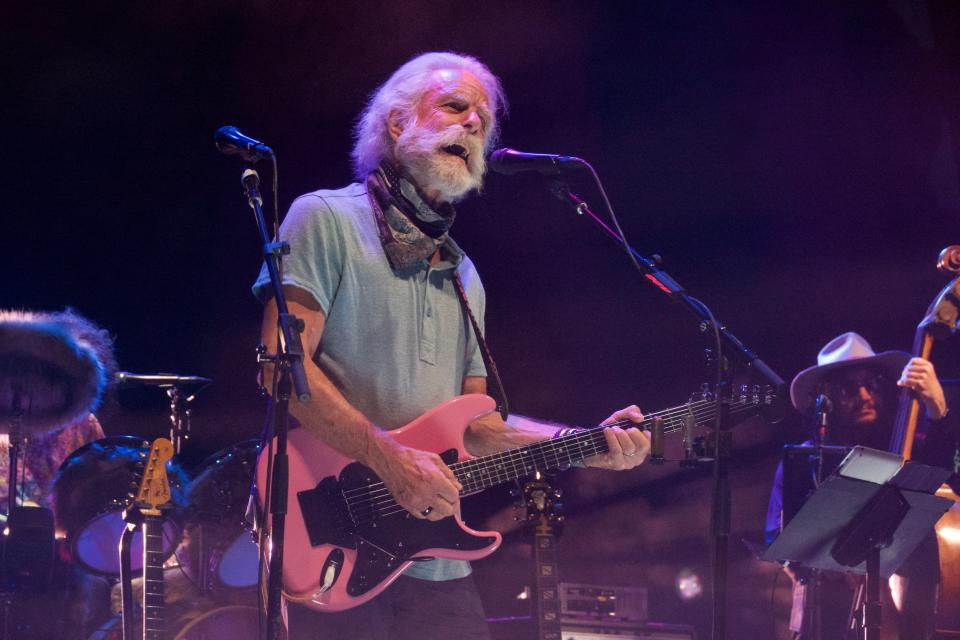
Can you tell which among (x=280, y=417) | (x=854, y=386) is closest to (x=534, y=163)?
(x=280, y=417)

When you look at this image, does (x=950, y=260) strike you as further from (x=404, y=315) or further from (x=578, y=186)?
(x=404, y=315)

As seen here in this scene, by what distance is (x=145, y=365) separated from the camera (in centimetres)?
614

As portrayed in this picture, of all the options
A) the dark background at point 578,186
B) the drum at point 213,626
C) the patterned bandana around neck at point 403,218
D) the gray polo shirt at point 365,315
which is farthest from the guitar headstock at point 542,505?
the dark background at point 578,186

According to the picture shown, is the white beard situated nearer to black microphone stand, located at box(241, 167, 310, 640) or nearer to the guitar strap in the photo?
the guitar strap

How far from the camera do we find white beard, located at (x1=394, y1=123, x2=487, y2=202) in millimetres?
3244

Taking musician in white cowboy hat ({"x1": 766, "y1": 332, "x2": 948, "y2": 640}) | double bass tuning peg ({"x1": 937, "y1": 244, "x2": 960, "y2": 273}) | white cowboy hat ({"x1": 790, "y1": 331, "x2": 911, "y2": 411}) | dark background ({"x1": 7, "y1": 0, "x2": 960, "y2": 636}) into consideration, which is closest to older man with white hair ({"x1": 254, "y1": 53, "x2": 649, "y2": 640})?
double bass tuning peg ({"x1": 937, "y1": 244, "x2": 960, "y2": 273})

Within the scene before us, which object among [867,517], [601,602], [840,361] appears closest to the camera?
[867,517]

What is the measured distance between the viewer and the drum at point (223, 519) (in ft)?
15.6

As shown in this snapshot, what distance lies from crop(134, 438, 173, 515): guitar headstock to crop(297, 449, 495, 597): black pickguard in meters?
1.67

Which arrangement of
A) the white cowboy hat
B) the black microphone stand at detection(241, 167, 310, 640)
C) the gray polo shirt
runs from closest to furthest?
the black microphone stand at detection(241, 167, 310, 640), the gray polo shirt, the white cowboy hat

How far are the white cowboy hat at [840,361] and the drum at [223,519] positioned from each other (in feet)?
12.2

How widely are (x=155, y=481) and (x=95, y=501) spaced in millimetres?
1009

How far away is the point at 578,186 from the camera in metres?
6.38

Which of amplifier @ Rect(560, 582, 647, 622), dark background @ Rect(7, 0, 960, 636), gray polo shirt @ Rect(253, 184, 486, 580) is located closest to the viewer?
gray polo shirt @ Rect(253, 184, 486, 580)
